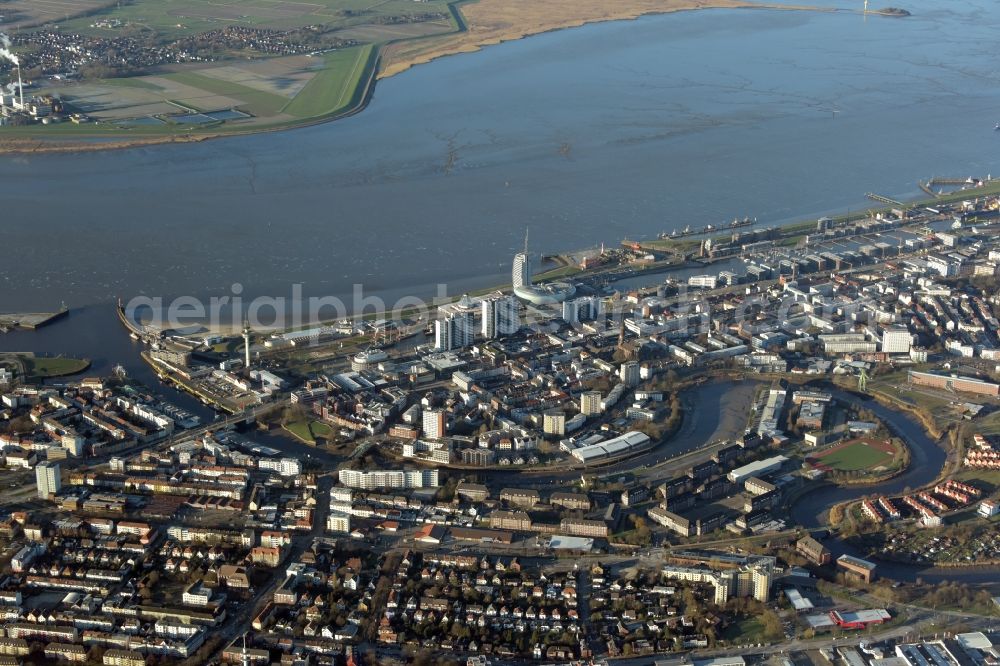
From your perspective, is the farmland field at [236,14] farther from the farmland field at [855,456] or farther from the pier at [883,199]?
the farmland field at [855,456]

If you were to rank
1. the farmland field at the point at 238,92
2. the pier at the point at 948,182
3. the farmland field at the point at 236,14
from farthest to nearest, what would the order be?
1. the farmland field at the point at 236,14
2. the farmland field at the point at 238,92
3. the pier at the point at 948,182

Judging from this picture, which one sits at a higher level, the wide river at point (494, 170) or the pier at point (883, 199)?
the wide river at point (494, 170)

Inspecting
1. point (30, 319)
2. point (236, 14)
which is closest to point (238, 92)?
point (236, 14)

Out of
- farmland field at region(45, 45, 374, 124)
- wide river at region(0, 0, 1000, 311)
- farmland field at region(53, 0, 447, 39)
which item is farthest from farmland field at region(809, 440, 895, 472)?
farmland field at region(53, 0, 447, 39)

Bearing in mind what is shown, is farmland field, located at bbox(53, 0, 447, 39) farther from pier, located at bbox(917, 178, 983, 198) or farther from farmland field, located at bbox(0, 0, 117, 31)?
pier, located at bbox(917, 178, 983, 198)

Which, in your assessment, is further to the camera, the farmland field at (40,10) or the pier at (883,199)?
the farmland field at (40,10)

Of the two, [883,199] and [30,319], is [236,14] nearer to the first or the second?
[883,199]

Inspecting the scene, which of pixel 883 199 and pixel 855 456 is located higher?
pixel 883 199

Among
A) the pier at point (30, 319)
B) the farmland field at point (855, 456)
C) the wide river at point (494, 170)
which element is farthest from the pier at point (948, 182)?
the pier at point (30, 319)

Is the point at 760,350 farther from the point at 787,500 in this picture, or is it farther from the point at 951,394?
the point at 787,500
